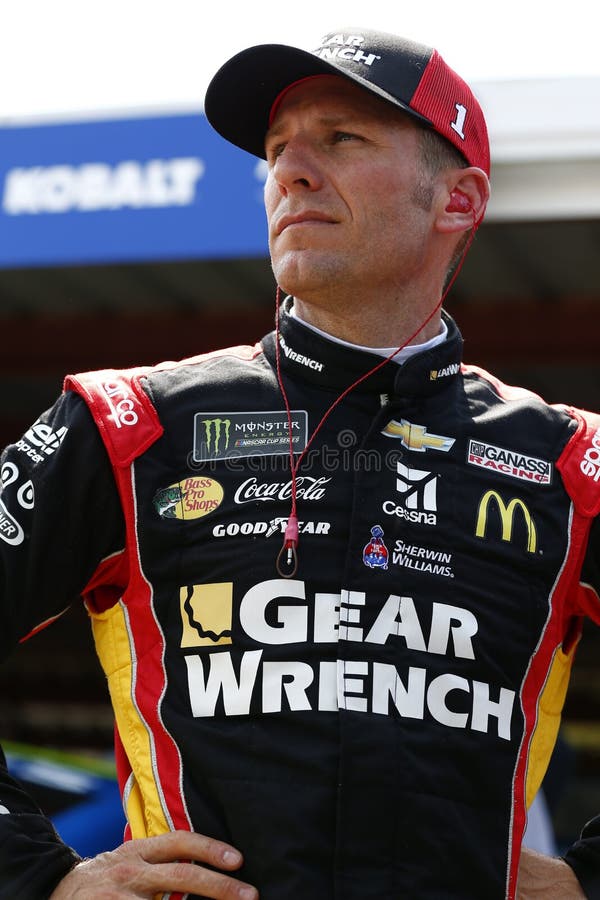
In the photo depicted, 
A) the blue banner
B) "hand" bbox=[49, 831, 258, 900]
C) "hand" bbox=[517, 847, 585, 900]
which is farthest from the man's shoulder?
the blue banner

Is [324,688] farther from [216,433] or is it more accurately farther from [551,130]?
[551,130]

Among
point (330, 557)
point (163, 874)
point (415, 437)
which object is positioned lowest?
point (163, 874)

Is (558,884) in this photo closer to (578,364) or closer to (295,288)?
(295,288)

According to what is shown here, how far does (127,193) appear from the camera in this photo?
554cm

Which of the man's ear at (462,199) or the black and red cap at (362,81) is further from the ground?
the black and red cap at (362,81)

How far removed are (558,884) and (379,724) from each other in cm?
45

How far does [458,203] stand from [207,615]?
91 cm

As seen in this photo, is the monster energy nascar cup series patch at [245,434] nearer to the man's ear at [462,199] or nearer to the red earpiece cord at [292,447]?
the red earpiece cord at [292,447]

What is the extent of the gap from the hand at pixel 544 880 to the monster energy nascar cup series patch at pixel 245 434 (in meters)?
0.76

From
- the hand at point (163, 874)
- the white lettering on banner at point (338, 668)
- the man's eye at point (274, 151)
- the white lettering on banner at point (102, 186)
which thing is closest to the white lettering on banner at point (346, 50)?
the man's eye at point (274, 151)

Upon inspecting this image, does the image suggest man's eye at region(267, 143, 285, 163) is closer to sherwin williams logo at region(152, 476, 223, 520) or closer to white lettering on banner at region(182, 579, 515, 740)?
sherwin williams logo at region(152, 476, 223, 520)

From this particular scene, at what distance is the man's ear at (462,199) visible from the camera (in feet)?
7.08

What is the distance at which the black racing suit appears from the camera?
1.73 metres

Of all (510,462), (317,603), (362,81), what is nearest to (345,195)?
(362,81)
